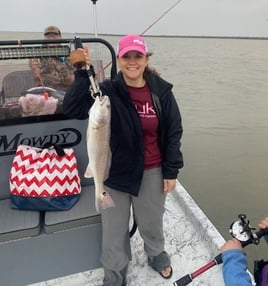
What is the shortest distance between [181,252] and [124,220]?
81 centimetres

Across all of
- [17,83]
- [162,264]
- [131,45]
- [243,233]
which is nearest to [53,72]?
[17,83]

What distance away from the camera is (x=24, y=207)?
2.41m

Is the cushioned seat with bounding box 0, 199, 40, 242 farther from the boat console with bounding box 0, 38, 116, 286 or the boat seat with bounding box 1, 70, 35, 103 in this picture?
the boat seat with bounding box 1, 70, 35, 103

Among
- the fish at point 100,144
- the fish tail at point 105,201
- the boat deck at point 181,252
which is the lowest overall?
the boat deck at point 181,252

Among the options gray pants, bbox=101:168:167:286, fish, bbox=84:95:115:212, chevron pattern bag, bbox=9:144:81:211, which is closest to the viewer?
fish, bbox=84:95:115:212

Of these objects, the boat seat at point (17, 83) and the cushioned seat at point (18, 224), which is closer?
the cushioned seat at point (18, 224)

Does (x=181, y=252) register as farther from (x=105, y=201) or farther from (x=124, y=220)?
(x=105, y=201)

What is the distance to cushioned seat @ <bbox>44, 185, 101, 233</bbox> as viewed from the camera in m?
2.30

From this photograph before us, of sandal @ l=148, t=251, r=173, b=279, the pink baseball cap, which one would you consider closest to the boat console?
sandal @ l=148, t=251, r=173, b=279

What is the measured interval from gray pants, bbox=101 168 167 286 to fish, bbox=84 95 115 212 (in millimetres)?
179

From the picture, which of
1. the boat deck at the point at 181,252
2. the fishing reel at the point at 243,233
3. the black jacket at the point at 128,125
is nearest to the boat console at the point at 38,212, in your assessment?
the boat deck at the point at 181,252

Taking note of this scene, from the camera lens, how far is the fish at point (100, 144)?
165cm

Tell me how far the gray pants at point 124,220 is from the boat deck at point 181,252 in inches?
7.6

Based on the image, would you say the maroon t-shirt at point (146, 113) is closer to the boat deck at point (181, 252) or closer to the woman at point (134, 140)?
the woman at point (134, 140)
